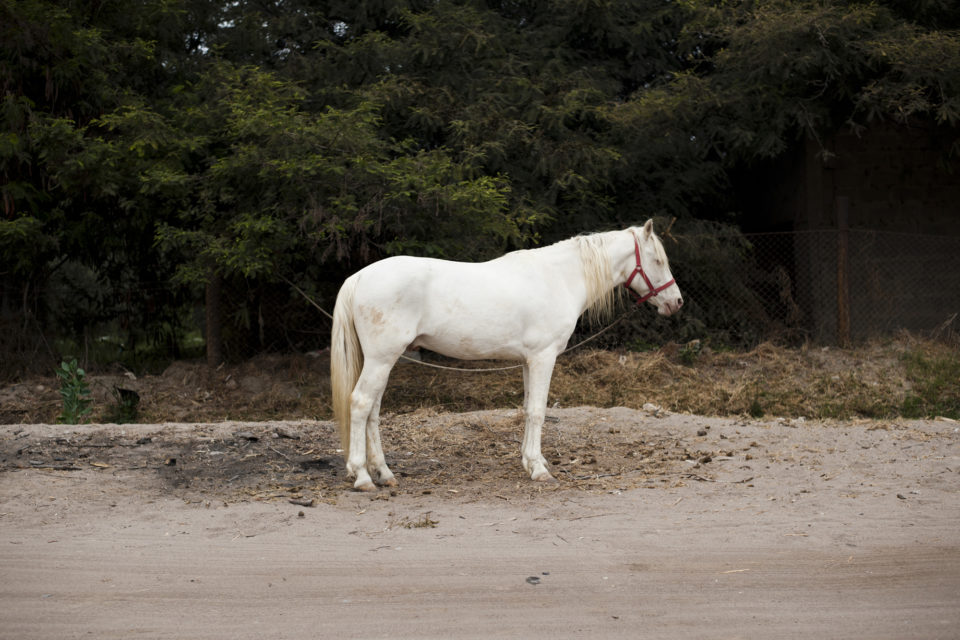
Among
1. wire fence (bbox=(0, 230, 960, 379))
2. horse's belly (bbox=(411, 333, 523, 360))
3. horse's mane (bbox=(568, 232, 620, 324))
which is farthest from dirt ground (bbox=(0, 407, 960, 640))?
wire fence (bbox=(0, 230, 960, 379))

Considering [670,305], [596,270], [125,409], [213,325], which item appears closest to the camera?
[596,270]

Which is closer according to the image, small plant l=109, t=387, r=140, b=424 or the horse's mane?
the horse's mane

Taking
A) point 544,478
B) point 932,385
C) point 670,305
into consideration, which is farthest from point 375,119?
point 932,385

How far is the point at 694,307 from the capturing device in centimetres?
1166

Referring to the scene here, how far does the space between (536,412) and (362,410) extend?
1245mm

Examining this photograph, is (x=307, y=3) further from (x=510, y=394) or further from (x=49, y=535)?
(x=49, y=535)

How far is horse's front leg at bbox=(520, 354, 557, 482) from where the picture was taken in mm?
6082

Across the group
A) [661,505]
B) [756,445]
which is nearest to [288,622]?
[661,505]

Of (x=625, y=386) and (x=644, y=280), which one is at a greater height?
(x=644, y=280)

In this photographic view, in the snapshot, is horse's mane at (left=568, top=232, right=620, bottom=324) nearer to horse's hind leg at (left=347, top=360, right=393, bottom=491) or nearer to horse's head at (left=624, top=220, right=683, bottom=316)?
horse's head at (left=624, top=220, right=683, bottom=316)

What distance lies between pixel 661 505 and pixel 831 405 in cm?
495

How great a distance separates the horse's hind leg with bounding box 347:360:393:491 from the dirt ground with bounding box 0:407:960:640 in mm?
173

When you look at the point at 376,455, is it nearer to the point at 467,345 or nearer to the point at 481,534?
the point at 467,345

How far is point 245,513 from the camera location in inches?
202
